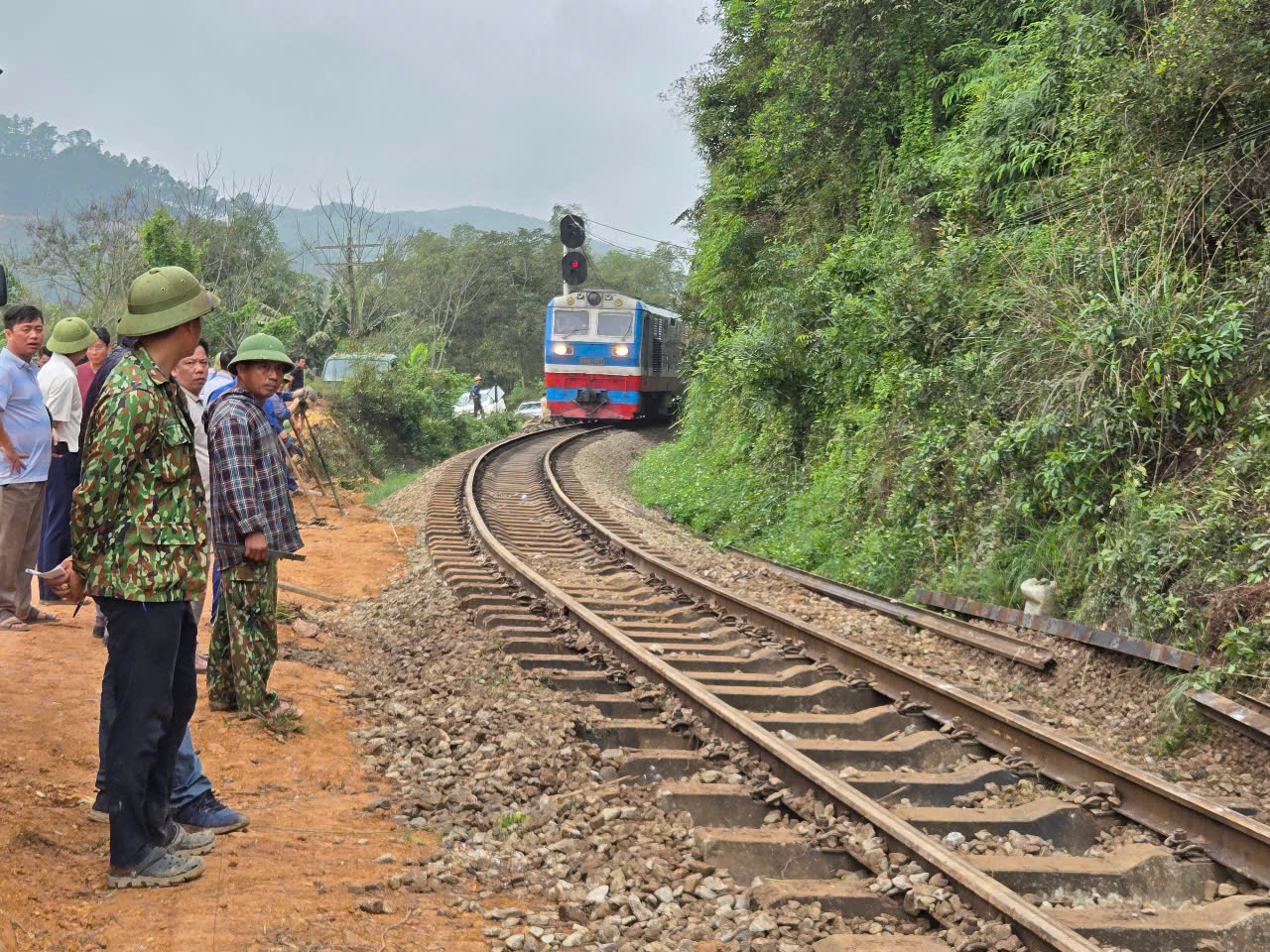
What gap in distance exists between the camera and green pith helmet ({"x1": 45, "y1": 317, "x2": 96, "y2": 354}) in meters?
7.18

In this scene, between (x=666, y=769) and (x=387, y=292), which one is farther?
(x=387, y=292)

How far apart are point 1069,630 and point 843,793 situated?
332 centimetres

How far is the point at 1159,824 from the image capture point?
4523mm

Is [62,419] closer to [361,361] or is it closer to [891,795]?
[891,795]

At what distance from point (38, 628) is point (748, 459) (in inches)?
433

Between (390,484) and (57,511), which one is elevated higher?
(57,511)

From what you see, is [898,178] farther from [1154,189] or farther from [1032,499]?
[1032,499]

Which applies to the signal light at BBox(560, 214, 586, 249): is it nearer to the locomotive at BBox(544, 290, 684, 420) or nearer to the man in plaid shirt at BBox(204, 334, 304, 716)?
the locomotive at BBox(544, 290, 684, 420)

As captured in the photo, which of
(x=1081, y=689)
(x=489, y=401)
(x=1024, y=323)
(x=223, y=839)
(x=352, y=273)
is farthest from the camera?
(x=489, y=401)

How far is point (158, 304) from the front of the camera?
12.7 feet

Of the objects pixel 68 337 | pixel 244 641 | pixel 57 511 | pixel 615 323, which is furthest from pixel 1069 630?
pixel 615 323

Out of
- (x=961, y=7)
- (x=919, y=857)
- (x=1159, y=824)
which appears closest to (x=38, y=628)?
(x=919, y=857)

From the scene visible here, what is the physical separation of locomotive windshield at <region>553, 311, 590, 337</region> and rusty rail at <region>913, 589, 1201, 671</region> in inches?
736

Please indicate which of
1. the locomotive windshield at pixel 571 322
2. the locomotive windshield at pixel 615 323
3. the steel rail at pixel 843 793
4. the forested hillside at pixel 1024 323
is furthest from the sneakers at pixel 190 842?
the locomotive windshield at pixel 571 322
